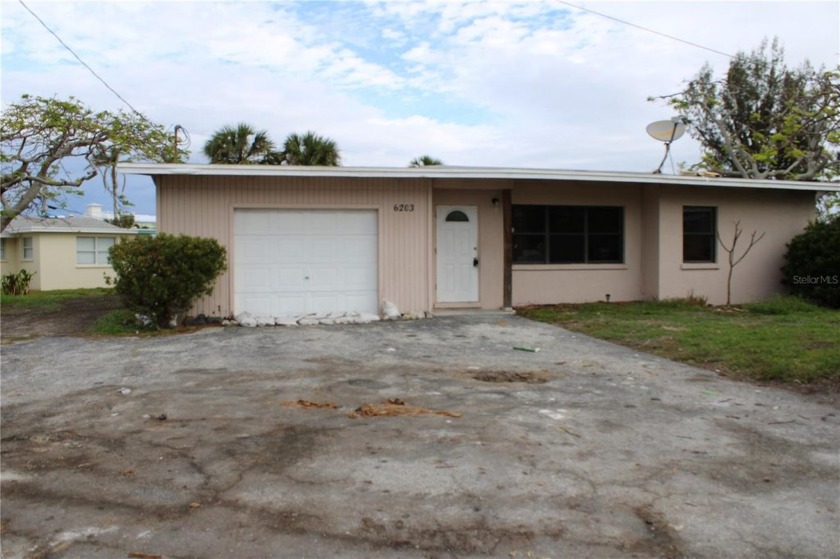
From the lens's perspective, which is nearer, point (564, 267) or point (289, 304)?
point (289, 304)

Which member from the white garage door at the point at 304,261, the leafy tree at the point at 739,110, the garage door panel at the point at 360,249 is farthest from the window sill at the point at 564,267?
the leafy tree at the point at 739,110

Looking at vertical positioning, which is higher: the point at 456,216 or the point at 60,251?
the point at 456,216

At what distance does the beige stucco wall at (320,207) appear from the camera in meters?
12.1

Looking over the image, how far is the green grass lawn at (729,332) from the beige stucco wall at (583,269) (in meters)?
0.54

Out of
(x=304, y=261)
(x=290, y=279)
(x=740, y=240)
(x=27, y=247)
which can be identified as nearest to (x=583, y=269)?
(x=740, y=240)

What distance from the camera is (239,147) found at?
20953 millimetres

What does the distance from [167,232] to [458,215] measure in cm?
591

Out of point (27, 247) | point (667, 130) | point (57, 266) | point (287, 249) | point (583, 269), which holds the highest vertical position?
point (667, 130)

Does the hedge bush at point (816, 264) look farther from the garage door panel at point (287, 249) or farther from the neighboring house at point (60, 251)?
the neighboring house at point (60, 251)

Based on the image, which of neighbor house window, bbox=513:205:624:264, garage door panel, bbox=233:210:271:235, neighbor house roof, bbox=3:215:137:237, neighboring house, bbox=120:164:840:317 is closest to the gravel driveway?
neighboring house, bbox=120:164:840:317

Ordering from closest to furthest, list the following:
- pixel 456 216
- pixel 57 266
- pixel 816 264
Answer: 1. pixel 456 216
2. pixel 816 264
3. pixel 57 266

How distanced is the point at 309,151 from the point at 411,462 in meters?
17.9

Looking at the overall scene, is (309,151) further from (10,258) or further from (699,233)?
(10,258)

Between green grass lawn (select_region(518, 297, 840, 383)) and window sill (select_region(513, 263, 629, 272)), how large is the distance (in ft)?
3.01
